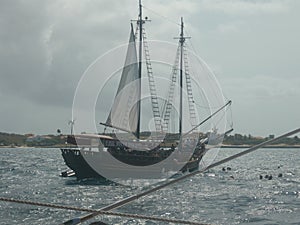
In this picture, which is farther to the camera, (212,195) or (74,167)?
(74,167)

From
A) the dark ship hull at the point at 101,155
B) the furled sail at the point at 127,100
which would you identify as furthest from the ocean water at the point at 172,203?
the furled sail at the point at 127,100

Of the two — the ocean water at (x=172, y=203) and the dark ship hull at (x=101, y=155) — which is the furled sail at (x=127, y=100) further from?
the ocean water at (x=172, y=203)

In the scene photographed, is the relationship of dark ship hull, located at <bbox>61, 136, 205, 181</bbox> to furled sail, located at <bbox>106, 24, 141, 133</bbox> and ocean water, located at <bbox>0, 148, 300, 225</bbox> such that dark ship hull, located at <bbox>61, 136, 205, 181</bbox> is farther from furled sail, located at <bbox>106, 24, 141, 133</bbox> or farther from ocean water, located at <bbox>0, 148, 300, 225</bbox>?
ocean water, located at <bbox>0, 148, 300, 225</bbox>

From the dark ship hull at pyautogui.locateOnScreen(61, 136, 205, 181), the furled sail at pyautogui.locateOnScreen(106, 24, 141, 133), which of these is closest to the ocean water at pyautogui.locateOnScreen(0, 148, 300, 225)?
the dark ship hull at pyautogui.locateOnScreen(61, 136, 205, 181)

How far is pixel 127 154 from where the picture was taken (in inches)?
2313

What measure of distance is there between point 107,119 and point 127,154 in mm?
5177

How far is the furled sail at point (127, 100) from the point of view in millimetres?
60781

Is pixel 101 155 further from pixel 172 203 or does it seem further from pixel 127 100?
pixel 172 203

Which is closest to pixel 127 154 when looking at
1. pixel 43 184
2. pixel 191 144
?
pixel 43 184

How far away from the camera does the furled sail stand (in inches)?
2393

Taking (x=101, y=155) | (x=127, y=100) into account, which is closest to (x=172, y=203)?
(x=101, y=155)

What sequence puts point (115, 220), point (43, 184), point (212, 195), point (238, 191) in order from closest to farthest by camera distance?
point (115, 220) < point (212, 195) < point (238, 191) < point (43, 184)

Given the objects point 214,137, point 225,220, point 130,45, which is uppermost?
point 130,45

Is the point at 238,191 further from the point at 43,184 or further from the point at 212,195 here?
the point at 43,184
